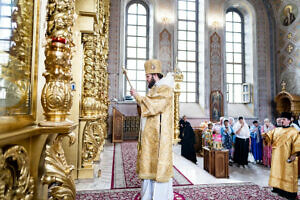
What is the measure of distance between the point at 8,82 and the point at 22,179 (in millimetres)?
478

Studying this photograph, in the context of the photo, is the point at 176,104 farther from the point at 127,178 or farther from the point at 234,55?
the point at 234,55

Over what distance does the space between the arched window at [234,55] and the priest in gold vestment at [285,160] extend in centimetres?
1039

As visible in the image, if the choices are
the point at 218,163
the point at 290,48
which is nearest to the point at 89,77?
the point at 218,163

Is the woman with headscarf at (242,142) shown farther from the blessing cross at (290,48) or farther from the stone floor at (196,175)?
the blessing cross at (290,48)

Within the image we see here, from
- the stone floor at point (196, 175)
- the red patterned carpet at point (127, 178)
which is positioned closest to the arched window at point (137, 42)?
the stone floor at point (196, 175)

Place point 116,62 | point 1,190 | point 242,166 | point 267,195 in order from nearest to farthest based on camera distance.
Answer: point 1,190 < point 267,195 < point 242,166 < point 116,62

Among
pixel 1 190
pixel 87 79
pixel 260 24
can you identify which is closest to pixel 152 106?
pixel 87 79

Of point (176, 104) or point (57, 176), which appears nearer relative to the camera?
point (57, 176)

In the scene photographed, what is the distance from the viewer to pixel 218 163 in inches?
181

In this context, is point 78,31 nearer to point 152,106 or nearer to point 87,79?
point 87,79

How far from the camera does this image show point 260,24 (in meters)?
13.4

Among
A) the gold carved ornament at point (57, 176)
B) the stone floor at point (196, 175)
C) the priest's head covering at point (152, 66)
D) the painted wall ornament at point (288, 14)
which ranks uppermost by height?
the painted wall ornament at point (288, 14)

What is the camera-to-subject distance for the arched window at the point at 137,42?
12148 mm

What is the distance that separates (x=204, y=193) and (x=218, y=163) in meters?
1.64
